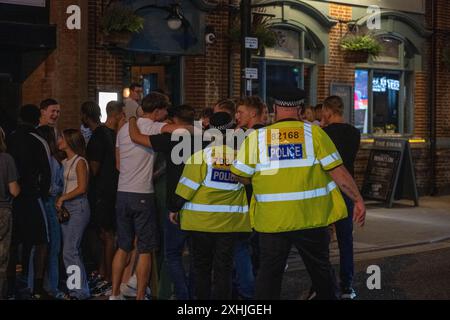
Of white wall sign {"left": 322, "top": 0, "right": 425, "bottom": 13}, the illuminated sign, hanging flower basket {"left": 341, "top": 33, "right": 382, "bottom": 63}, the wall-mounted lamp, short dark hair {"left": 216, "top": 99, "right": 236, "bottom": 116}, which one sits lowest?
short dark hair {"left": 216, "top": 99, "right": 236, "bottom": 116}

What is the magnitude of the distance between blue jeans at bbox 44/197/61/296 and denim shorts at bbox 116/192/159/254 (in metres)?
0.90

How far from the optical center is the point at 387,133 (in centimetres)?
1914

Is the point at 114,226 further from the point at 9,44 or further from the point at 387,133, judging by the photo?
the point at 387,133

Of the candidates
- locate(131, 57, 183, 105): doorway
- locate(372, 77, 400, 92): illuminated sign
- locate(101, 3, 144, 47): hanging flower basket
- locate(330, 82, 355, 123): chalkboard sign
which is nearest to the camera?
locate(101, 3, 144, 47): hanging flower basket

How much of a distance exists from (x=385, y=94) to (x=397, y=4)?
2021 mm

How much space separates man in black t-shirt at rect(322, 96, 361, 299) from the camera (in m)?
8.86

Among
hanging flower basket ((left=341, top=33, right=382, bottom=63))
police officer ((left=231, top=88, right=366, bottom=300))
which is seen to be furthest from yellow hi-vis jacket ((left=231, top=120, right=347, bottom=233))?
hanging flower basket ((left=341, top=33, right=382, bottom=63))

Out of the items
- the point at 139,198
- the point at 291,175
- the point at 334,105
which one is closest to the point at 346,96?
the point at 334,105

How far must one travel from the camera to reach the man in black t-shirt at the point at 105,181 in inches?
355

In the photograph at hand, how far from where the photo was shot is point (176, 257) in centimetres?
788

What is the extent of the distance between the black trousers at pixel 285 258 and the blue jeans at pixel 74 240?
2.60 meters

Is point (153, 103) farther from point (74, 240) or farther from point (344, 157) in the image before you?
point (344, 157)

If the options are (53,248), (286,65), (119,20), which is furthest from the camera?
(286,65)

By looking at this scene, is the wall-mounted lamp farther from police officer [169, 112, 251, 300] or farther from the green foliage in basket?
police officer [169, 112, 251, 300]
